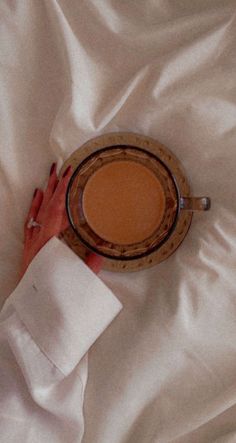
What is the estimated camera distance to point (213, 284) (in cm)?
73

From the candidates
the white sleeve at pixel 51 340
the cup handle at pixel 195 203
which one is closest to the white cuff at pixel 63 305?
the white sleeve at pixel 51 340

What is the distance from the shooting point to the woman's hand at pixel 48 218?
737 millimetres

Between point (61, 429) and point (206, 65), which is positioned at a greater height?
point (206, 65)

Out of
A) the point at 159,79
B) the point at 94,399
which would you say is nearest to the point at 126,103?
the point at 159,79

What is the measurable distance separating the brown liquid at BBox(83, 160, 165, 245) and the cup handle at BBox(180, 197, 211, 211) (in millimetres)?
38

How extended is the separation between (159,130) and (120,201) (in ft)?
0.33

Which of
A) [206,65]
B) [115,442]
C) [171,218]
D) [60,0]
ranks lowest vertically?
[115,442]

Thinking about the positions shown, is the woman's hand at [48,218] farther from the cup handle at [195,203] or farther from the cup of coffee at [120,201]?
the cup handle at [195,203]

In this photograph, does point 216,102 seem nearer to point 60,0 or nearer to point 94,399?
point 60,0

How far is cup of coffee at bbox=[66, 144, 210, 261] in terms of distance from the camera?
747 millimetres

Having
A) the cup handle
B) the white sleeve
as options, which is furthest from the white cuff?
the cup handle

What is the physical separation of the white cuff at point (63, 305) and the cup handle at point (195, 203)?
0.13 meters

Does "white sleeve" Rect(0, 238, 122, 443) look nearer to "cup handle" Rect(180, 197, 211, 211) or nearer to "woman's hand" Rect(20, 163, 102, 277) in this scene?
"woman's hand" Rect(20, 163, 102, 277)

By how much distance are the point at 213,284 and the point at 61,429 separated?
0.81ft
